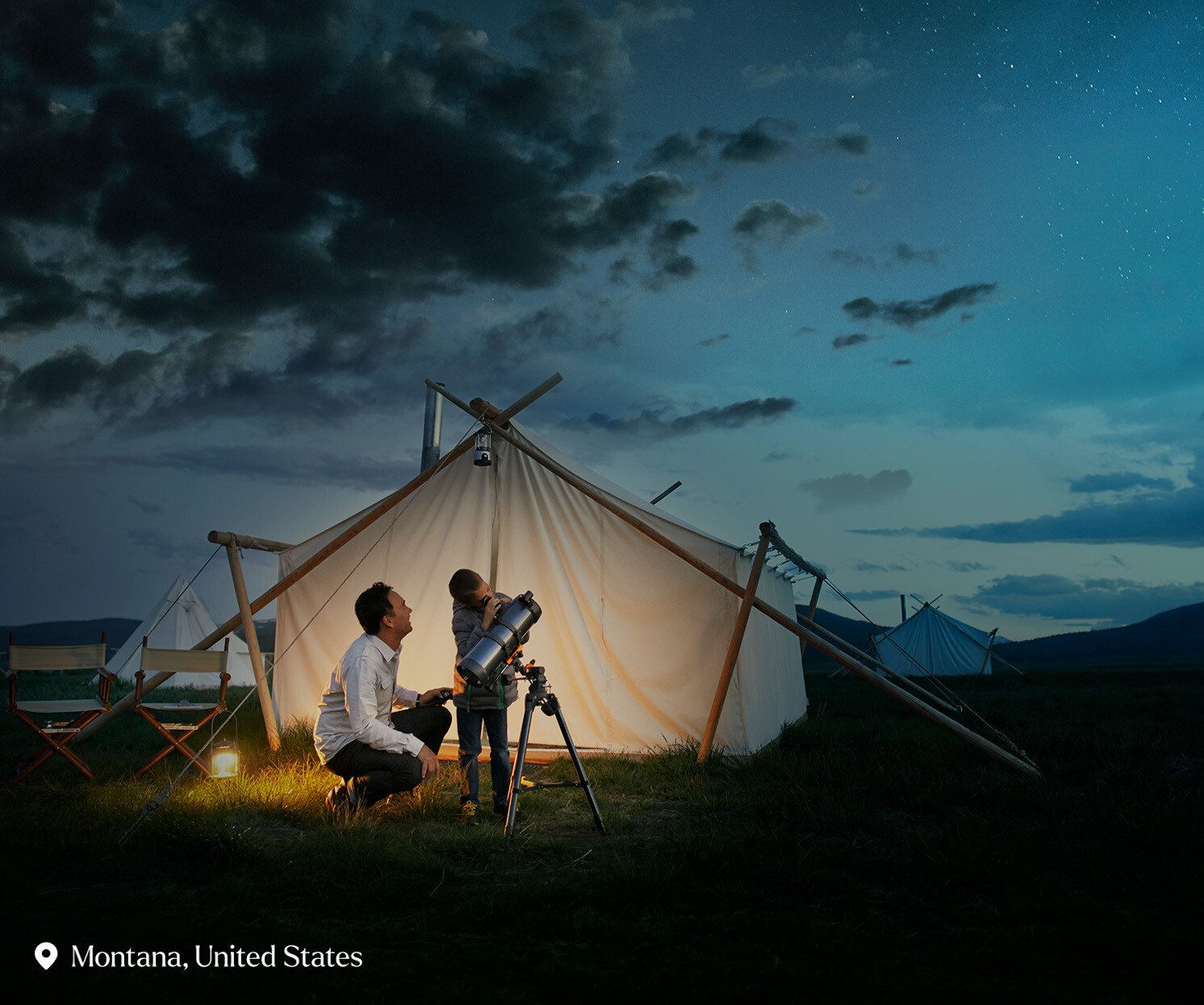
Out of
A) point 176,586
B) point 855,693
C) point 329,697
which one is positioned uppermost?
point 176,586

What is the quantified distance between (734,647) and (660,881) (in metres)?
2.62

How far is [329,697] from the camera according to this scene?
440 centimetres

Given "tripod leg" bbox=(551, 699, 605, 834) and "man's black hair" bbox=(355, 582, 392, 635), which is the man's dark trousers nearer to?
"man's black hair" bbox=(355, 582, 392, 635)

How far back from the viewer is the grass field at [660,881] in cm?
242

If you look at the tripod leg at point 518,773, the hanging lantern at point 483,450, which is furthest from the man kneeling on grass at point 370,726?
the hanging lantern at point 483,450

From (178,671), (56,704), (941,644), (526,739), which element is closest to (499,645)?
(526,739)

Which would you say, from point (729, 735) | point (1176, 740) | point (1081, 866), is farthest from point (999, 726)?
point (1081, 866)

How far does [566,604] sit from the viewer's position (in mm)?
6555

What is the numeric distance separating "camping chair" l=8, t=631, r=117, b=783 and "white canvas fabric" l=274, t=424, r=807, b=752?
4.70 feet

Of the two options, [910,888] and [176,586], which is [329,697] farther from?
[176,586]

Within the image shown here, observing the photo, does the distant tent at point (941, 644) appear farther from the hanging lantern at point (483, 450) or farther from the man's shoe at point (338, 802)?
the man's shoe at point (338, 802)

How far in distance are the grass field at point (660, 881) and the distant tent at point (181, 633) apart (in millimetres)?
8878

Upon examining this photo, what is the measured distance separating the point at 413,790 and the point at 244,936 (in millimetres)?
1986

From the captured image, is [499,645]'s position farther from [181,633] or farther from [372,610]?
[181,633]
